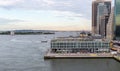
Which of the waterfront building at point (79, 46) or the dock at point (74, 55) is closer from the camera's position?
the dock at point (74, 55)

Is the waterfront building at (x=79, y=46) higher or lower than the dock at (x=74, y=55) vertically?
higher

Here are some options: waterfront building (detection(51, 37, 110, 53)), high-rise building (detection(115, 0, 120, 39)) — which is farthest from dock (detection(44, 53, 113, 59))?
high-rise building (detection(115, 0, 120, 39))

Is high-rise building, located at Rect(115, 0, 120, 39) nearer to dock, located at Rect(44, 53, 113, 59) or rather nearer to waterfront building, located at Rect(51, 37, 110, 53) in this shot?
waterfront building, located at Rect(51, 37, 110, 53)

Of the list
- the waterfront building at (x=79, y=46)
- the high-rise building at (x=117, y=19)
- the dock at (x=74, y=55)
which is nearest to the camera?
the dock at (x=74, y=55)

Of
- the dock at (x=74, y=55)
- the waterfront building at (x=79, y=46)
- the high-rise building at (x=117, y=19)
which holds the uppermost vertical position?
the high-rise building at (x=117, y=19)

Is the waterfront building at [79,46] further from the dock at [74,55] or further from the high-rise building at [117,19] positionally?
the high-rise building at [117,19]

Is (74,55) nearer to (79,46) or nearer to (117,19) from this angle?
(79,46)

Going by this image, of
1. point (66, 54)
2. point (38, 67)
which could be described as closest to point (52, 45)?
point (66, 54)

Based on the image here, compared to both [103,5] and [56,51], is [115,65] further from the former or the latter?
[103,5]

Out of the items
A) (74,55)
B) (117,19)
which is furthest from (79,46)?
(117,19)

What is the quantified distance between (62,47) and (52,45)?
1591 millimetres

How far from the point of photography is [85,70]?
3319 cm

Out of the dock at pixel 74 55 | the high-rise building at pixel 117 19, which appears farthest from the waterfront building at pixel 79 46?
the high-rise building at pixel 117 19

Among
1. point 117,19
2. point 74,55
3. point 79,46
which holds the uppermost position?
point 117,19
